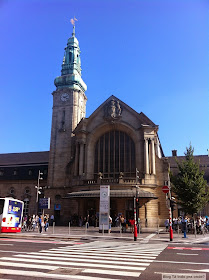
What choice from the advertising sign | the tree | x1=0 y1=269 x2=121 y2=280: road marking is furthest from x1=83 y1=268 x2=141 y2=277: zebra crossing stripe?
the tree

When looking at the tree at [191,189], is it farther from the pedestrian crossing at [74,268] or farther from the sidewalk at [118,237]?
the pedestrian crossing at [74,268]

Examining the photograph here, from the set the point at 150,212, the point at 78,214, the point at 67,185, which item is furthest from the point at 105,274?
the point at 67,185

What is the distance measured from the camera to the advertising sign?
86.1ft

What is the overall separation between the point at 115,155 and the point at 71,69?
22.9 m

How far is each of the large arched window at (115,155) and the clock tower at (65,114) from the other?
5.52 meters

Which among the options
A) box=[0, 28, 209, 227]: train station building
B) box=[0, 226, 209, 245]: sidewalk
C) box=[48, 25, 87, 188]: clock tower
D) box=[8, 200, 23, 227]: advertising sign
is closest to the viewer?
box=[0, 226, 209, 245]: sidewalk

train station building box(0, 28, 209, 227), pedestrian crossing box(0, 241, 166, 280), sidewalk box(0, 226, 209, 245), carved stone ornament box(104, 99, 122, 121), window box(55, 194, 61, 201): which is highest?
carved stone ornament box(104, 99, 122, 121)

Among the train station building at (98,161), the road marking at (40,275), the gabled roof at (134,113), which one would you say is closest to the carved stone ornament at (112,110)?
the train station building at (98,161)

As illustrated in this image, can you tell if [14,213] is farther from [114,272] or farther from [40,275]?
[114,272]

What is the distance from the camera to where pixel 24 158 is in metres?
61.9

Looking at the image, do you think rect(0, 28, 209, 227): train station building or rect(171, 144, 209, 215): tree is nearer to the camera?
rect(171, 144, 209, 215): tree

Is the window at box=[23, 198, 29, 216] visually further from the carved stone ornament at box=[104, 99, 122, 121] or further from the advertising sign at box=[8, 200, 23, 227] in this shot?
the carved stone ornament at box=[104, 99, 122, 121]

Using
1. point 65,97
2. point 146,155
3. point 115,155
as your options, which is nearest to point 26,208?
point 115,155

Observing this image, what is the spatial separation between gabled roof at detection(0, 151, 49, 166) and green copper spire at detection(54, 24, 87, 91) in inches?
693
